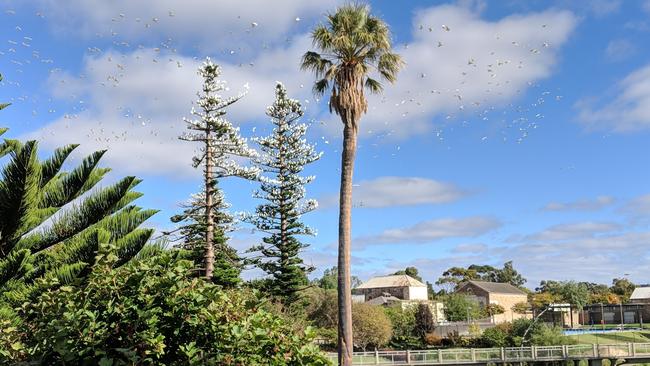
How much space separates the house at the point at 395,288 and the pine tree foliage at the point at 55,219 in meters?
78.4

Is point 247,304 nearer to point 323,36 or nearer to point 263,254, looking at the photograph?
point 323,36

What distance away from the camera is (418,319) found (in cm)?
5600

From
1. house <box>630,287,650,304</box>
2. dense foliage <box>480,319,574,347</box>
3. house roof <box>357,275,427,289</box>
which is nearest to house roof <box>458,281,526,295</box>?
house roof <box>357,275,427,289</box>

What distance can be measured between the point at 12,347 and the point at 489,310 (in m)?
83.4

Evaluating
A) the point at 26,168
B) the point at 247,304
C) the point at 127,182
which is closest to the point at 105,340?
the point at 247,304

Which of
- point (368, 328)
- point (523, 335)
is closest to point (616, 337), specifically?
point (523, 335)

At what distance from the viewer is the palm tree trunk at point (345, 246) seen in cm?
1374

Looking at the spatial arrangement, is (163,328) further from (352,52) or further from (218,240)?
(218,240)

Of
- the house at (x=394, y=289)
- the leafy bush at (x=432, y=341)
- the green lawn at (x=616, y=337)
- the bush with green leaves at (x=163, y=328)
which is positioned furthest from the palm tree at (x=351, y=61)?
the house at (x=394, y=289)

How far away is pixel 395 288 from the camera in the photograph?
92.0 m

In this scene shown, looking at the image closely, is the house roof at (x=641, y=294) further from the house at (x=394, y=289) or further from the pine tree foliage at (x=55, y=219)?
the pine tree foliage at (x=55, y=219)

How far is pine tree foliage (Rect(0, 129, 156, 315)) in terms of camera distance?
38.4 feet

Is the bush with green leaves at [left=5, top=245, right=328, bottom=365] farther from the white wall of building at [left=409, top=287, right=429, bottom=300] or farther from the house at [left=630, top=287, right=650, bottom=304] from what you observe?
the house at [left=630, top=287, right=650, bottom=304]

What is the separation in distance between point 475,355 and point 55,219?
1066 inches
